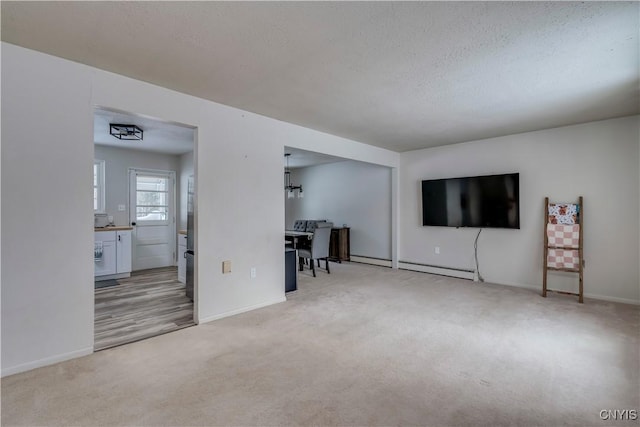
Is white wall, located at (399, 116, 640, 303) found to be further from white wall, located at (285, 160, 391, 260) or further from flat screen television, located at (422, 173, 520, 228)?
Result: white wall, located at (285, 160, 391, 260)

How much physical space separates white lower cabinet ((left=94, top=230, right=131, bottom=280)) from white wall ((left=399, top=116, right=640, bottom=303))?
18.1 ft

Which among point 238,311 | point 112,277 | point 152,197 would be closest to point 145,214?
point 152,197

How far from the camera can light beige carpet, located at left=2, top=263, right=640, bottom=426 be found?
1.85 m

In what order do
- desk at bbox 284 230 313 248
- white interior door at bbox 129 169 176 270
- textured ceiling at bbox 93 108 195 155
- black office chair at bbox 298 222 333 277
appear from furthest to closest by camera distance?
white interior door at bbox 129 169 176 270
desk at bbox 284 230 313 248
black office chair at bbox 298 222 333 277
textured ceiling at bbox 93 108 195 155

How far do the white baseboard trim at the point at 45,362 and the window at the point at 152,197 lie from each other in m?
4.33

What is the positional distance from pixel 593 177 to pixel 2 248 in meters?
6.44

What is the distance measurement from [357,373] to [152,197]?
595cm

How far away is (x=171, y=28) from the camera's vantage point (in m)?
2.06

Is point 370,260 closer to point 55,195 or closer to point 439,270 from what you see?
point 439,270

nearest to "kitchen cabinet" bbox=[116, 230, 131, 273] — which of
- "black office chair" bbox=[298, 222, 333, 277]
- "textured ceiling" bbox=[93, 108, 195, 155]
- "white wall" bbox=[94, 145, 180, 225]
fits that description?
"white wall" bbox=[94, 145, 180, 225]

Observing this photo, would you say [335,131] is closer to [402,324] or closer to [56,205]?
[402,324]

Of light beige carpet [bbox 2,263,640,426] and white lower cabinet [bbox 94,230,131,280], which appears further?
white lower cabinet [bbox 94,230,131,280]

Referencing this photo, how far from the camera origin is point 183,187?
679 centimetres

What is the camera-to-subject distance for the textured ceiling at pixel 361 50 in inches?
74.4
